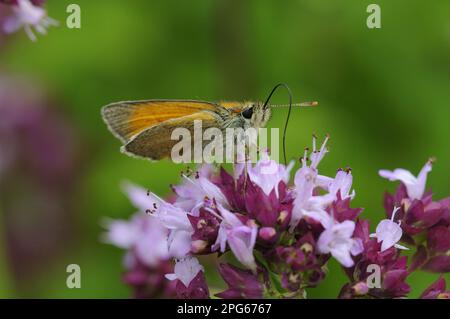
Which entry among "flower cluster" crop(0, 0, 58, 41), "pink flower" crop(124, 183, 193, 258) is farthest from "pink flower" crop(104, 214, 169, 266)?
"flower cluster" crop(0, 0, 58, 41)

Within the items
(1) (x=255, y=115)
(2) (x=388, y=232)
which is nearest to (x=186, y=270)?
(2) (x=388, y=232)

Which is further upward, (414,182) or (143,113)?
(143,113)

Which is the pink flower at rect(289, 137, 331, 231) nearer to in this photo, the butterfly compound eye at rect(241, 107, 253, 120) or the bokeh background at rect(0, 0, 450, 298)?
the butterfly compound eye at rect(241, 107, 253, 120)

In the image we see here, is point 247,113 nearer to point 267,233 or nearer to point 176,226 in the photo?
point 176,226

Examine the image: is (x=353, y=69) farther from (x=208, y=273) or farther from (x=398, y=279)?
(x=398, y=279)

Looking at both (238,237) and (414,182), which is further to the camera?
(414,182)
